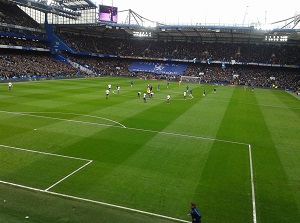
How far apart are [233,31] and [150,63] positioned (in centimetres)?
3000

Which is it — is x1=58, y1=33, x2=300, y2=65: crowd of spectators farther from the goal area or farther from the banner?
the goal area

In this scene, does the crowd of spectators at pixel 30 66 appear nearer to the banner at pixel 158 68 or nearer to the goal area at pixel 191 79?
the banner at pixel 158 68

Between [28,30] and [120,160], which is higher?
[28,30]

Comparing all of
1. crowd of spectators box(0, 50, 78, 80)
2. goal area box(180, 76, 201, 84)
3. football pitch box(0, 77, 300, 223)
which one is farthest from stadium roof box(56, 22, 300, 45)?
football pitch box(0, 77, 300, 223)

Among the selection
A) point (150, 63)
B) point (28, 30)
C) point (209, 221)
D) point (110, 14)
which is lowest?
point (209, 221)

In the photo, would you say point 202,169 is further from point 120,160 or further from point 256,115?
point 256,115

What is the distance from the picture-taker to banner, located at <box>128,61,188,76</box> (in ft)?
284

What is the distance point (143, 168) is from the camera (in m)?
14.7

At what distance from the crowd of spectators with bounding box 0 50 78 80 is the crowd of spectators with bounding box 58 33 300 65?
11.9 metres

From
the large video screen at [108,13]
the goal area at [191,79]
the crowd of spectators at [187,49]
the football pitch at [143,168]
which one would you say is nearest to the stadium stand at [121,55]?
the crowd of spectators at [187,49]

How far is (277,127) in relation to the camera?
2575 centimetres

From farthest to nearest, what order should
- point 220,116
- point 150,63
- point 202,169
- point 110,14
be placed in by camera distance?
1. point 150,63
2. point 110,14
3. point 220,116
4. point 202,169

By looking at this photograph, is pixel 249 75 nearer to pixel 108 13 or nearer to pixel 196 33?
pixel 196 33

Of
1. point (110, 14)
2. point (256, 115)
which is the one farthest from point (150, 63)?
point (256, 115)
